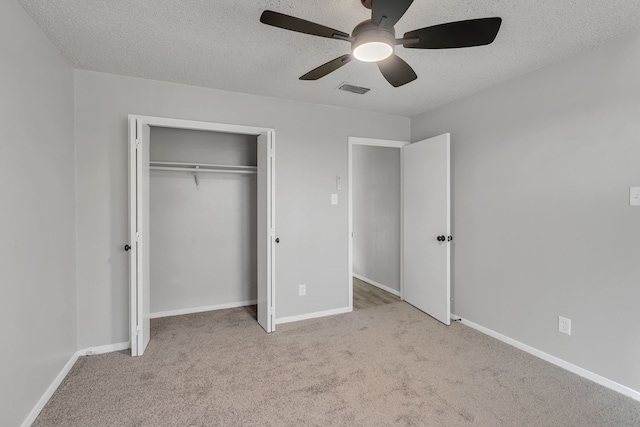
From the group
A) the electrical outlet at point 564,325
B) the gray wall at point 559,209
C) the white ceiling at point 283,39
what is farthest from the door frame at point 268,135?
the electrical outlet at point 564,325

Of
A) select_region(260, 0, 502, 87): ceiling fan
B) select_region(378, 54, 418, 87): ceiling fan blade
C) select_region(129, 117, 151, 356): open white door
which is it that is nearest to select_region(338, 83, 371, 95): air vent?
select_region(378, 54, 418, 87): ceiling fan blade

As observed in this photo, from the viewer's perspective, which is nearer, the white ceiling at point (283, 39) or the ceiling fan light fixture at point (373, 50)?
the ceiling fan light fixture at point (373, 50)

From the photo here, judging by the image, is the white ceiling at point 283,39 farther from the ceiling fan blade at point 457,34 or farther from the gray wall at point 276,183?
the ceiling fan blade at point 457,34

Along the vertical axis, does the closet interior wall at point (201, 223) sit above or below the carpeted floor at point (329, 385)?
above

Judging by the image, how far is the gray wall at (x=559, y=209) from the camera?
2.13 m

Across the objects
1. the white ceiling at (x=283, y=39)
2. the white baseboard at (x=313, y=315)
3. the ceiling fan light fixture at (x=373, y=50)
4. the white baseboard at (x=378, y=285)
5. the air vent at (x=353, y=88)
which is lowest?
the white baseboard at (x=313, y=315)

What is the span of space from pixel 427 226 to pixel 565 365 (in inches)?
67.2

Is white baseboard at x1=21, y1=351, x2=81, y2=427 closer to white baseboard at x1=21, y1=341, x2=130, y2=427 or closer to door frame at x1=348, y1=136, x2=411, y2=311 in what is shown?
white baseboard at x1=21, y1=341, x2=130, y2=427

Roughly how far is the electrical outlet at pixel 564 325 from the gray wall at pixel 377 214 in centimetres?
205

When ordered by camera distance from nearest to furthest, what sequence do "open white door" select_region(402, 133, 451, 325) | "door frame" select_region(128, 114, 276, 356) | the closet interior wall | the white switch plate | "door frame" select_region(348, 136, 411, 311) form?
1. the white switch plate
2. "door frame" select_region(128, 114, 276, 356)
3. "open white door" select_region(402, 133, 451, 325)
4. the closet interior wall
5. "door frame" select_region(348, 136, 411, 311)

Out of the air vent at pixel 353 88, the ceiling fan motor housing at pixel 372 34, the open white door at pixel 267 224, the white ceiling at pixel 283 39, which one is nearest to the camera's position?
the ceiling fan motor housing at pixel 372 34

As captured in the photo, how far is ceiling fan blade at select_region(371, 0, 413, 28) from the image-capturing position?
1.33 m

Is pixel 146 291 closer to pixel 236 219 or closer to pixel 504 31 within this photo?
pixel 236 219

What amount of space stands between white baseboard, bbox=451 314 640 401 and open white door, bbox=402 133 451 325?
406mm
